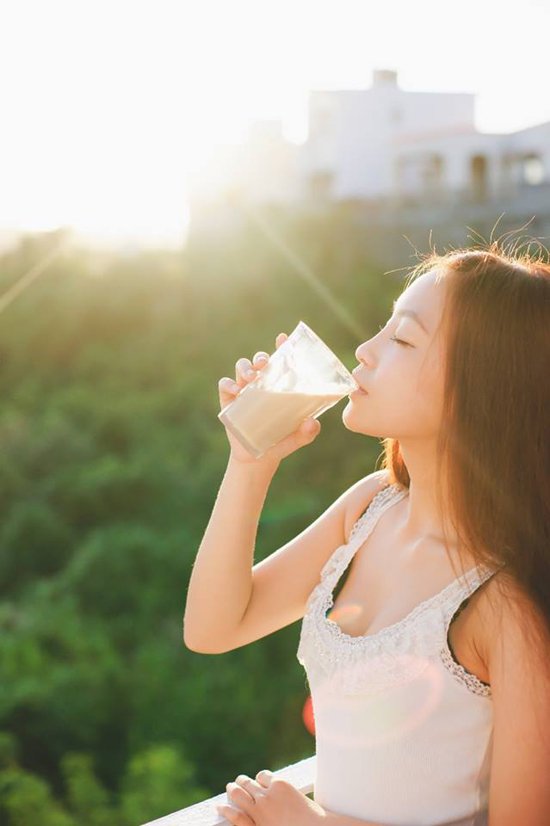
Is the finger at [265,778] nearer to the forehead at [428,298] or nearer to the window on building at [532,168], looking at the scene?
the forehead at [428,298]

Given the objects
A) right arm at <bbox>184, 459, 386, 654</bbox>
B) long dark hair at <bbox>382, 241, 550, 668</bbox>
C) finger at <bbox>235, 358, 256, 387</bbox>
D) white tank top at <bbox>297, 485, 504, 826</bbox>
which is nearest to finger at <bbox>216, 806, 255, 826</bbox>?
white tank top at <bbox>297, 485, 504, 826</bbox>

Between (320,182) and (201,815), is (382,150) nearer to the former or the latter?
(320,182)

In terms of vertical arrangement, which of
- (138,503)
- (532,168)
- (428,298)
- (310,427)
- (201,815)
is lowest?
(138,503)

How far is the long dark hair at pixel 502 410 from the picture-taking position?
949 mm

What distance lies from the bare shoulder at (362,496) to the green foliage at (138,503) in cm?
404

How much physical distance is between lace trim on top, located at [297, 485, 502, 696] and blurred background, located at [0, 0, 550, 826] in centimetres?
51

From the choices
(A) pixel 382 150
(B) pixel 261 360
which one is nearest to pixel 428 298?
(B) pixel 261 360

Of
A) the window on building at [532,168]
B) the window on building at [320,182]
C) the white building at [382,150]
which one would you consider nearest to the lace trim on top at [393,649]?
the white building at [382,150]

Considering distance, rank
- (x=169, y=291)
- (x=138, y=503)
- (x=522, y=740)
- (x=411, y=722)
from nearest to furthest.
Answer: (x=522, y=740), (x=411, y=722), (x=138, y=503), (x=169, y=291)

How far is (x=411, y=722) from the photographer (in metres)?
0.95

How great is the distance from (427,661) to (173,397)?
33.6 ft

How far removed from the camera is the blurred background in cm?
572

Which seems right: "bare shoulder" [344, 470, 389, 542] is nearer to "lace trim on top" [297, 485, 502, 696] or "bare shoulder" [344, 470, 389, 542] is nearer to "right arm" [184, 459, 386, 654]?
"right arm" [184, 459, 386, 654]

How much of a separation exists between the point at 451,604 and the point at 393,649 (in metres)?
0.07
